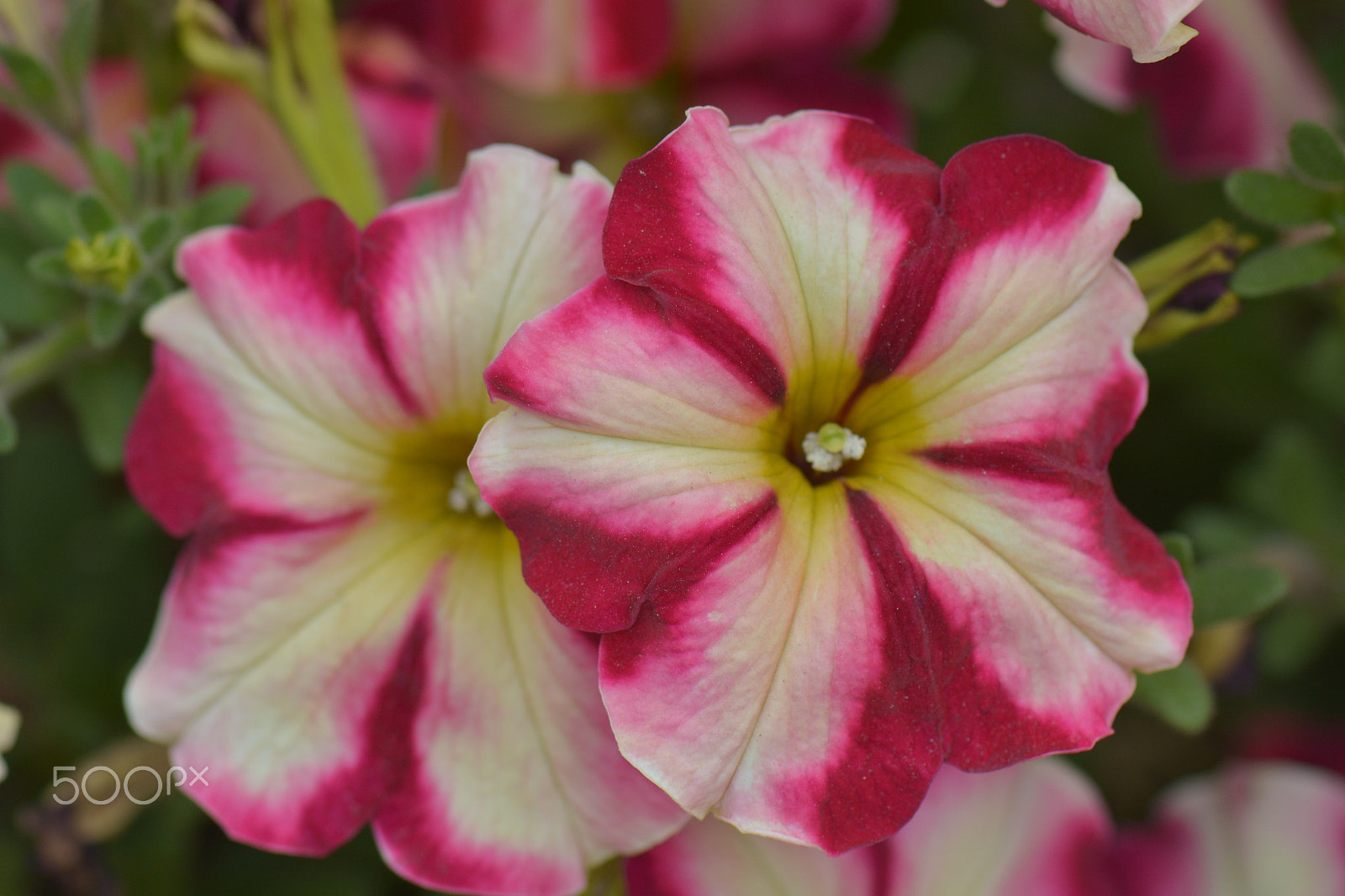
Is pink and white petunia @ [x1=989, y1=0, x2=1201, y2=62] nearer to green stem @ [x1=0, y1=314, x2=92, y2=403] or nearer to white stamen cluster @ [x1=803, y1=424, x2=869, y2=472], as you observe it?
white stamen cluster @ [x1=803, y1=424, x2=869, y2=472]

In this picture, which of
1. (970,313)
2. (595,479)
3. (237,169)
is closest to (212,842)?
(237,169)

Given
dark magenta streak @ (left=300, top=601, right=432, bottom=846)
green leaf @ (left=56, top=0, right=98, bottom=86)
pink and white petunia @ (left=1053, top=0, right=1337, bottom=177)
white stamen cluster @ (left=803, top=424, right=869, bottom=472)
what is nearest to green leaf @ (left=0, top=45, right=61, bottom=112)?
green leaf @ (left=56, top=0, right=98, bottom=86)

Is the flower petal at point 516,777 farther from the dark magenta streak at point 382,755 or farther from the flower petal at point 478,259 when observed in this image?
the flower petal at point 478,259

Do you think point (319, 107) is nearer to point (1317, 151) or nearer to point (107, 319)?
point (107, 319)

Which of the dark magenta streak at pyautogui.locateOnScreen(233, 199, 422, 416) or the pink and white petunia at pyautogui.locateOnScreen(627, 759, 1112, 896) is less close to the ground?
the dark magenta streak at pyautogui.locateOnScreen(233, 199, 422, 416)

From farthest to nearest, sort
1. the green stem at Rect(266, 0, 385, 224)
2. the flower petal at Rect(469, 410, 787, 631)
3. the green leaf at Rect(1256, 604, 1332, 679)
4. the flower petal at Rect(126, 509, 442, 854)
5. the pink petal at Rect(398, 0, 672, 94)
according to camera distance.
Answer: the green leaf at Rect(1256, 604, 1332, 679) → the pink petal at Rect(398, 0, 672, 94) → the green stem at Rect(266, 0, 385, 224) → the flower petal at Rect(126, 509, 442, 854) → the flower petal at Rect(469, 410, 787, 631)

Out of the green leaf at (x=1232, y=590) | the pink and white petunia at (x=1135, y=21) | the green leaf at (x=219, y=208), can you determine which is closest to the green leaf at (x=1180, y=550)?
the green leaf at (x=1232, y=590)

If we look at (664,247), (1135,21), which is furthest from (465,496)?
(1135,21)
